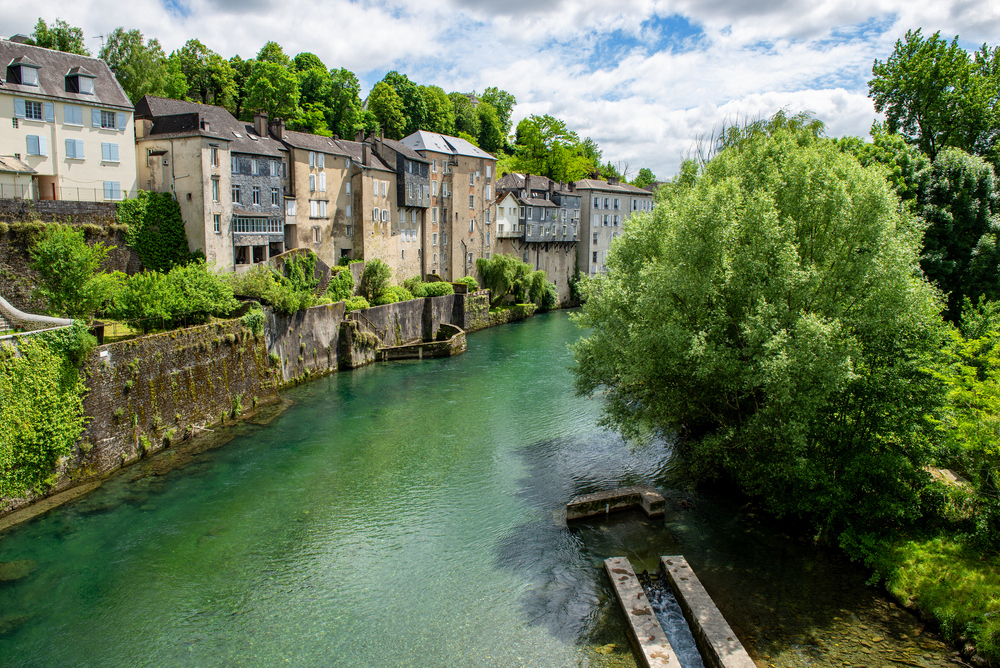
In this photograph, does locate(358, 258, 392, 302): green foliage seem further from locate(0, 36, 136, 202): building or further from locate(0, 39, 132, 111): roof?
locate(0, 39, 132, 111): roof

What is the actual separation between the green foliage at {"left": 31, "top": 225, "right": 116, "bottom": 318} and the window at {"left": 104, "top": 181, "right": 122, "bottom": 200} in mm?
14058

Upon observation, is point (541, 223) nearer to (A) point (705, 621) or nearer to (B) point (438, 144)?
(B) point (438, 144)

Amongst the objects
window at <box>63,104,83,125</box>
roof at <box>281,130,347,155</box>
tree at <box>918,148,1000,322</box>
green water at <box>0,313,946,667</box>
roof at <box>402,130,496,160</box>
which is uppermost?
roof at <box>402,130,496,160</box>

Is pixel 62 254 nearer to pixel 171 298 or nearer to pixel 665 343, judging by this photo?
pixel 171 298

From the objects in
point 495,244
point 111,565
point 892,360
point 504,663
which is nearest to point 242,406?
point 111,565

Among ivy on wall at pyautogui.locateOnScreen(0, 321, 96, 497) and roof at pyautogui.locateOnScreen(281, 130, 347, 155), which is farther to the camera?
roof at pyautogui.locateOnScreen(281, 130, 347, 155)

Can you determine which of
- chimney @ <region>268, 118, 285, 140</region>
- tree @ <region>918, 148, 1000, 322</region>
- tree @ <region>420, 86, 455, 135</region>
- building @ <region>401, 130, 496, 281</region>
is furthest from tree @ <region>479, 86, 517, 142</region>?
tree @ <region>918, 148, 1000, 322</region>

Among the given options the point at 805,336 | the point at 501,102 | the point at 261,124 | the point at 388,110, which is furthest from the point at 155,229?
the point at 501,102

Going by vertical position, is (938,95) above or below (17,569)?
above

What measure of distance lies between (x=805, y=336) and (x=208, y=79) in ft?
236

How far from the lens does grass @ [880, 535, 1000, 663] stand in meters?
13.5

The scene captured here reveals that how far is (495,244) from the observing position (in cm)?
7012

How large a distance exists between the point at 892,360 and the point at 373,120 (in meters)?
70.8

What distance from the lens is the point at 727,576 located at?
1664 centimetres
